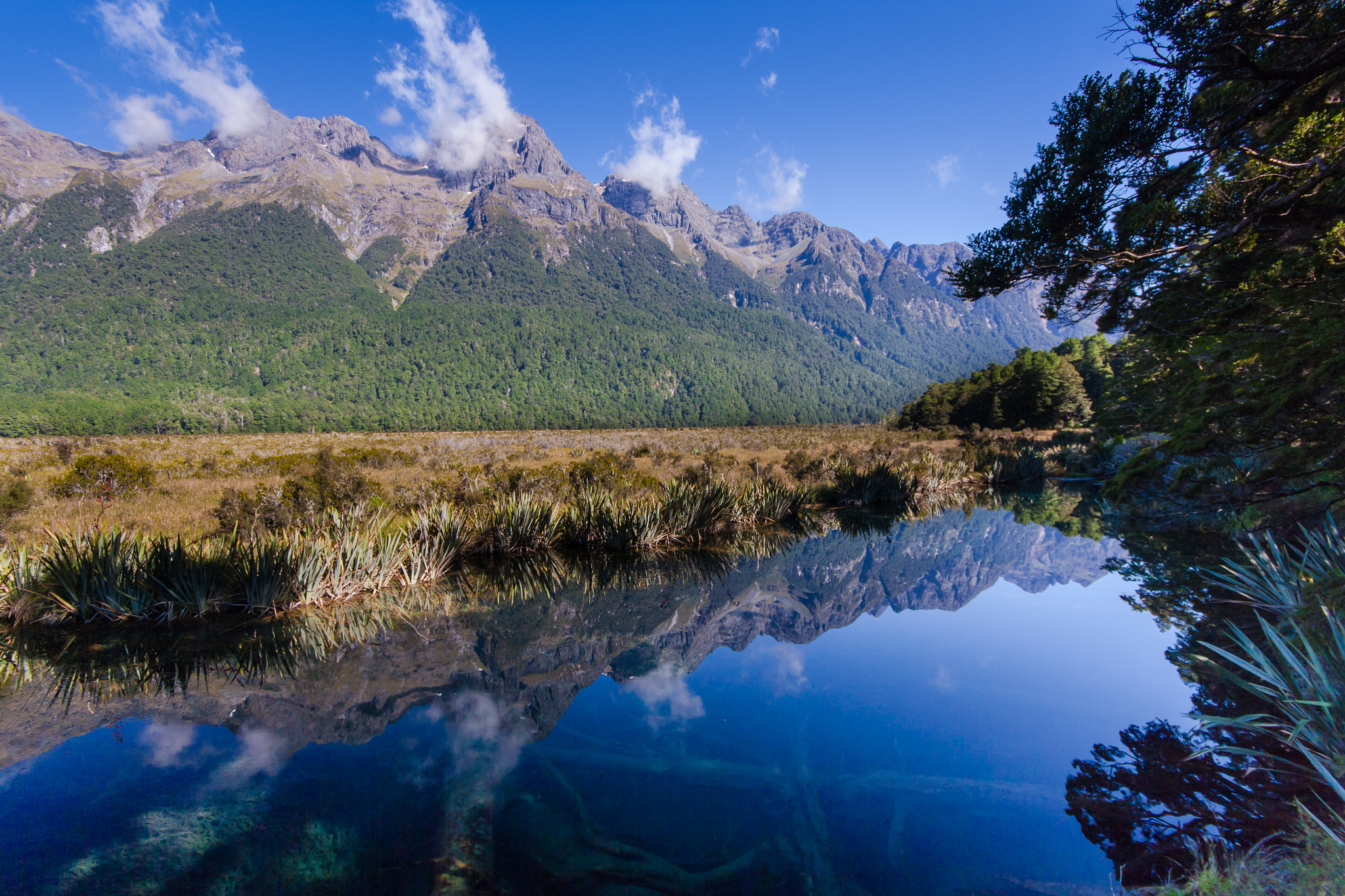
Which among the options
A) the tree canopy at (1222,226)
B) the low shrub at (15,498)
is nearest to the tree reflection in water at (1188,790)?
the tree canopy at (1222,226)

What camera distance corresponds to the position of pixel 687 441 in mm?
38406

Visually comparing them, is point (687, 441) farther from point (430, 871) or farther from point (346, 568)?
point (430, 871)

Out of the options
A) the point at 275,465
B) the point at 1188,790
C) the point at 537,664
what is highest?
the point at 275,465

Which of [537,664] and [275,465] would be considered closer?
[537,664]

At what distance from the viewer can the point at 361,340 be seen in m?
123

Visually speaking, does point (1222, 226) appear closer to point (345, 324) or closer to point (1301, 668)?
point (1301, 668)

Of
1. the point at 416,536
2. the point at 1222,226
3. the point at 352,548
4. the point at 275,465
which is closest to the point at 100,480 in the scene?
the point at 275,465

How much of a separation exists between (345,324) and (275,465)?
13091 cm

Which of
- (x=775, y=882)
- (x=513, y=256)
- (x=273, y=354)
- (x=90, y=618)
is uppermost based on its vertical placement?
(x=513, y=256)

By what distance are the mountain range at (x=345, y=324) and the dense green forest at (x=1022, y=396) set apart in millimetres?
75168

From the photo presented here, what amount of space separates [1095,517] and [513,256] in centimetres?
18674

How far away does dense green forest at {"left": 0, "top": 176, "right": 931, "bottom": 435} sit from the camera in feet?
302

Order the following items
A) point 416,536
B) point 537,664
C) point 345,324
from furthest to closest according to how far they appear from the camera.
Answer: point 345,324 → point 416,536 → point 537,664

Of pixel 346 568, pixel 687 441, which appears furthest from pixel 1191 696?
pixel 687 441
